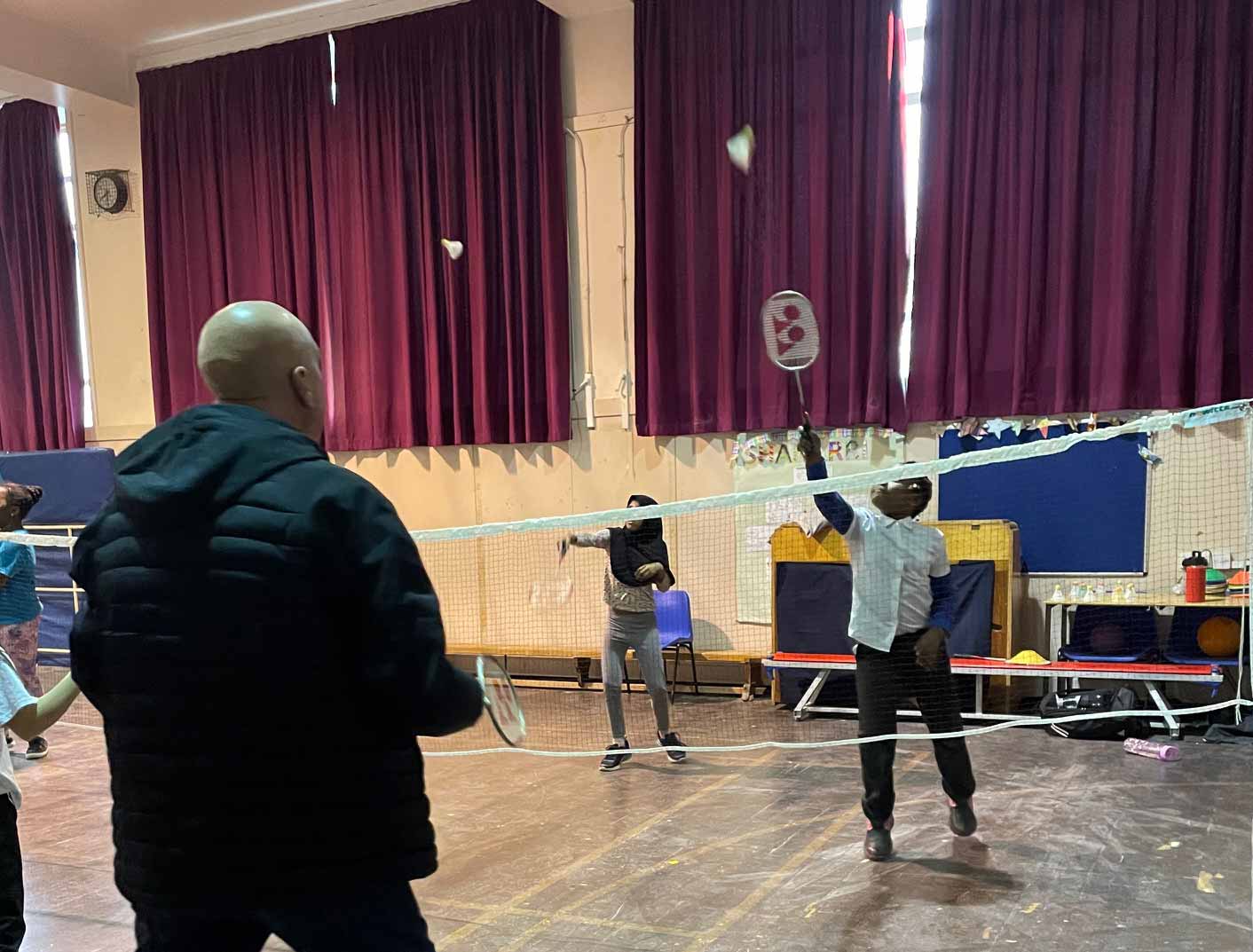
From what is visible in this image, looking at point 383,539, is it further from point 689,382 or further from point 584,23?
point 584,23

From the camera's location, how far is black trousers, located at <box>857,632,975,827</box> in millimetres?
4695

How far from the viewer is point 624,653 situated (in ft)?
22.0

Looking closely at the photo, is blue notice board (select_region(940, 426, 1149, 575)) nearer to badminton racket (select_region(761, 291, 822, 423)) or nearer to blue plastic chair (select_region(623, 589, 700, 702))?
blue plastic chair (select_region(623, 589, 700, 702))

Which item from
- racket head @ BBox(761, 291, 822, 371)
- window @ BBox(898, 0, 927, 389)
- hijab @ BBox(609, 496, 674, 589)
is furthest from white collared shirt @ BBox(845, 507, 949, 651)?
window @ BBox(898, 0, 927, 389)

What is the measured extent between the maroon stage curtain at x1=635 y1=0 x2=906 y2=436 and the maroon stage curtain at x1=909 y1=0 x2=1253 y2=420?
1.21 ft

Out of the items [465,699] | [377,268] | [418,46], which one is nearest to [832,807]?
[465,699]

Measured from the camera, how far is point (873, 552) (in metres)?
4.73

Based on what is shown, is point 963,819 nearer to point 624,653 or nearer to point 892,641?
point 892,641

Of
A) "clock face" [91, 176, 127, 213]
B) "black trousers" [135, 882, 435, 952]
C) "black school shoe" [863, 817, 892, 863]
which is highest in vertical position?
"clock face" [91, 176, 127, 213]

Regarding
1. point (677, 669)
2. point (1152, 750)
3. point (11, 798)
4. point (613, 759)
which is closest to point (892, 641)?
point (613, 759)

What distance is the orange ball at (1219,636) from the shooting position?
6988mm

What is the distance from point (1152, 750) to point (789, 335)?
11.6 feet

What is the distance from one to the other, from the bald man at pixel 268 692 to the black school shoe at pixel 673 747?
16.7ft

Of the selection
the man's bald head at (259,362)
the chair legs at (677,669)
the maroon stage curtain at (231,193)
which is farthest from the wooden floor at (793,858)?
the maroon stage curtain at (231,193)
